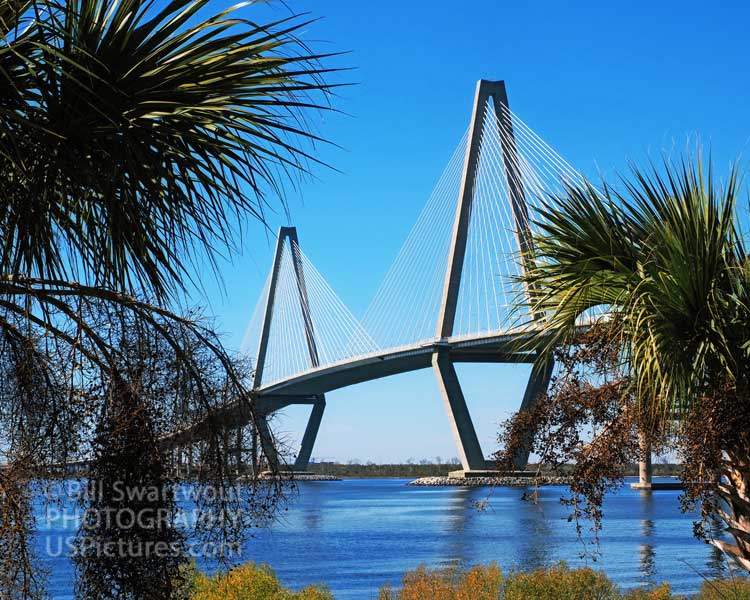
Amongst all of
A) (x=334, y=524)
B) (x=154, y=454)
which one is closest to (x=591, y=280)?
(x=154, y=454)

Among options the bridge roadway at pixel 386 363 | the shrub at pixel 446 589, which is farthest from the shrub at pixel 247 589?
the bridge roadway at pixel 386 363

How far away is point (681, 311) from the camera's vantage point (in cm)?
658

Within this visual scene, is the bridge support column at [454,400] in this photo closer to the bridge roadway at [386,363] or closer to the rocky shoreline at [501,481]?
the bridge roadway at [386,363]

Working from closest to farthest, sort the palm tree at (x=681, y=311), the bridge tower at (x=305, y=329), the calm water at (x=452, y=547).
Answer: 1. the palm tree at (x=681, y=311)
2. the calm water at (x=452, y=547)
3. the bridge tower at (x=305, y=329)

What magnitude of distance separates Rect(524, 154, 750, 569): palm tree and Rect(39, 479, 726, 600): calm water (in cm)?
1517

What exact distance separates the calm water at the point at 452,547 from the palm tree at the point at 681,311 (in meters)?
15.2

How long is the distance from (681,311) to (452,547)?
1257 inches

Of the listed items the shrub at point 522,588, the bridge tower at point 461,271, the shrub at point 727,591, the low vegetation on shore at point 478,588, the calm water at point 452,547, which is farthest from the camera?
the bridge tower at point 461,271

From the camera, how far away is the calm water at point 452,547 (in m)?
28.5

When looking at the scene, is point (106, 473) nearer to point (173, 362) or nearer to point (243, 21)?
point (173, 362)

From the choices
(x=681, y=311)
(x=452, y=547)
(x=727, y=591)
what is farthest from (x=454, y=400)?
(x=681, y=311)

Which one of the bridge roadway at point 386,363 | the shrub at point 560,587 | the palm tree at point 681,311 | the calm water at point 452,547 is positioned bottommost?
the calm water at point 452,547

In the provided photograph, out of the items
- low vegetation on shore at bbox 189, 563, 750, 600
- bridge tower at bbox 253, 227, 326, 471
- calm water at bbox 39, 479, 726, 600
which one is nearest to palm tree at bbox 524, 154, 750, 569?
low vegetation on shore at bbox 189, 563, 750, 600

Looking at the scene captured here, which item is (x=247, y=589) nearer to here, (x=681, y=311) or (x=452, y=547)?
(x=681, y=311)
